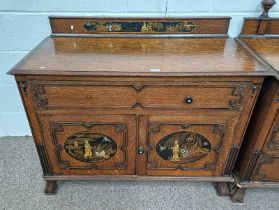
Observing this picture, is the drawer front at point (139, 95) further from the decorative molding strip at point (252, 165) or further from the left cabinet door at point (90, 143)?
the decorative molding strip at point (252, 165)

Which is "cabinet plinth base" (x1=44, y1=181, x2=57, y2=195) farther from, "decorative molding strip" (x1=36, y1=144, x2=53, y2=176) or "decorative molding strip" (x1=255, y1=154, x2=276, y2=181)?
"decorative molding strip" (x1=255, y1=154, x2=276, y2=181)

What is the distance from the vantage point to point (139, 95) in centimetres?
93

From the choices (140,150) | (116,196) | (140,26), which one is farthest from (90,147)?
(140,26)

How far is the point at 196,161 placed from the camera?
3.79 feet

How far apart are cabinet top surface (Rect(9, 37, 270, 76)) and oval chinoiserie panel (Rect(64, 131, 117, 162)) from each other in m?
0.33

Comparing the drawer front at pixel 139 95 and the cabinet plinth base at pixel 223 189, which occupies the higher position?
the drawer front at pixel 139 95

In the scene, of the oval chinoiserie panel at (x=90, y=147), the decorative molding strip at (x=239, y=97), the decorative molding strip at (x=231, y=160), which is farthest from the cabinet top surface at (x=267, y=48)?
the oval chinoiserie panel at (x=90, y=147)

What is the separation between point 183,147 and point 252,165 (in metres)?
0.34

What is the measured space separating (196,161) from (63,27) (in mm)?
964

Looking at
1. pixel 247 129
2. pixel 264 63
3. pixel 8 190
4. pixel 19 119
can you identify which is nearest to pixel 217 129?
pixel 247 129

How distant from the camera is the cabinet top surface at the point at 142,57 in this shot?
2.81 ft

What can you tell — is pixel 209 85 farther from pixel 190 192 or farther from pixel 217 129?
pixel 190 192

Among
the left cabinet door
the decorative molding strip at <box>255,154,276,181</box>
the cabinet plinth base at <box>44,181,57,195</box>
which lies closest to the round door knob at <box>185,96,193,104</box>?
the left cabinet door

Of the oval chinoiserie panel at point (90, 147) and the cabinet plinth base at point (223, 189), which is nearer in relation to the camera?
the oval chinoiserie panel at point (90, 147)
